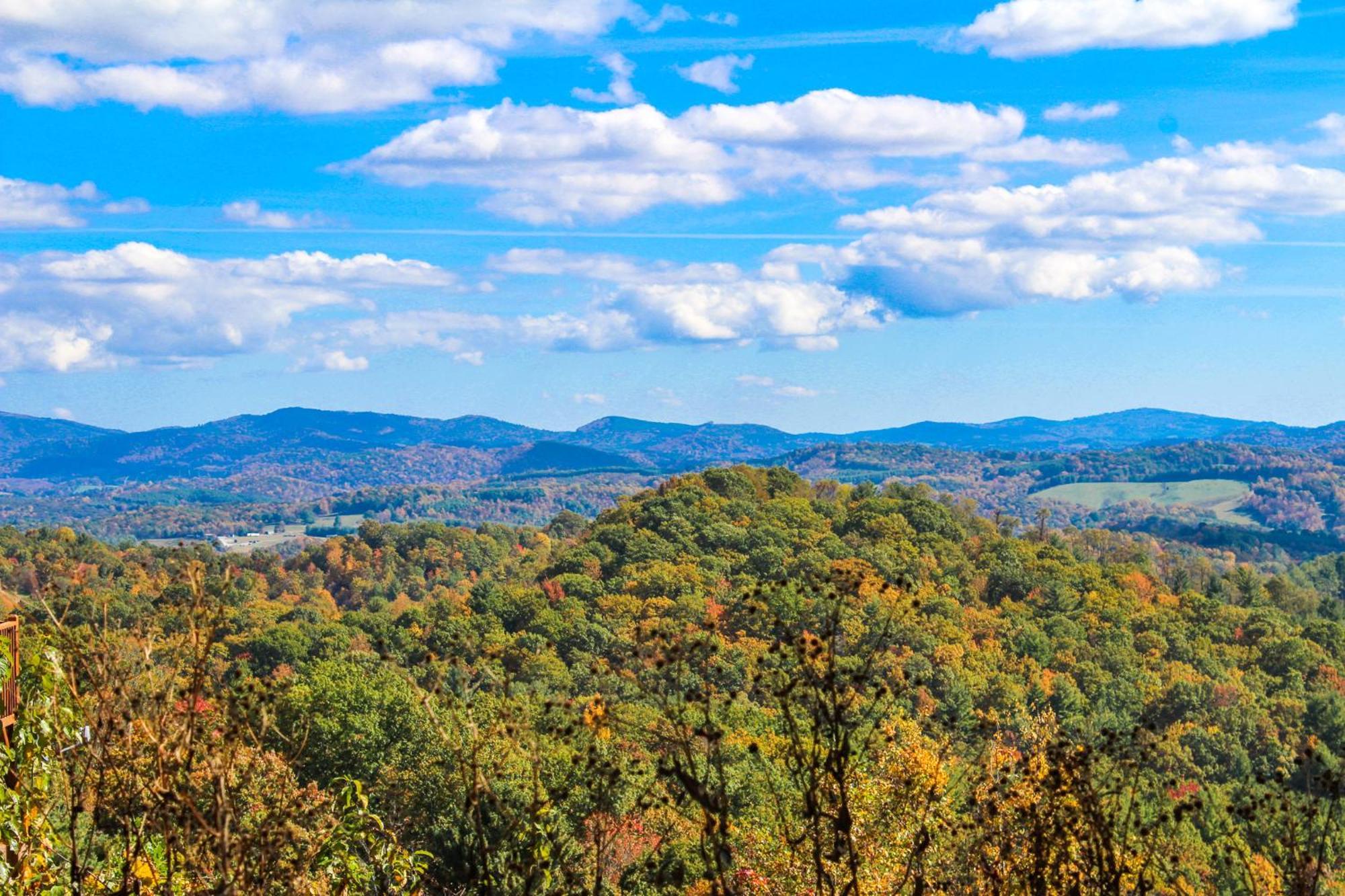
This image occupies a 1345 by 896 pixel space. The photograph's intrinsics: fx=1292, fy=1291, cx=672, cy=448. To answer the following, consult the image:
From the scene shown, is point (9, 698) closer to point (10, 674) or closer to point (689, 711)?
point (10, 674)

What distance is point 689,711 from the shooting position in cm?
3712

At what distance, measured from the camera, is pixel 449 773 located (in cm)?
3164

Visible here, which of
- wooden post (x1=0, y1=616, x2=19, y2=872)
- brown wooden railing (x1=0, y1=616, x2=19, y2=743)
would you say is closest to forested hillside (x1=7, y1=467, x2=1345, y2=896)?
wooden post (x1=0, y1=616, x2=19, y2=872)

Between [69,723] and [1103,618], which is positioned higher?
[69,723]

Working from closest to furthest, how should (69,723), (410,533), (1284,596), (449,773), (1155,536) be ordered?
(69,723) < (449,773) < (1284,596) < (410,533) < (1155,536)

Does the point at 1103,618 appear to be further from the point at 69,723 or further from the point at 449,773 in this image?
the point at 69,723

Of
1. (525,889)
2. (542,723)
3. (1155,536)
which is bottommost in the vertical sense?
(1155,536)

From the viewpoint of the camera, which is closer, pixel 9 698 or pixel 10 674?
pixel 10 674

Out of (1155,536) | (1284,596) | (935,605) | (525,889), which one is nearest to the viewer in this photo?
(525,889)

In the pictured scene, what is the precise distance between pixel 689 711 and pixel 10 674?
3168 cm

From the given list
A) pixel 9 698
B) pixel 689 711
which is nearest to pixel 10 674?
pixel 9 698

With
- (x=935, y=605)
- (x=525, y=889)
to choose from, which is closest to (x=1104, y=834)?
(x=525, y=889)

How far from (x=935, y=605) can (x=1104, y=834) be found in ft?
196

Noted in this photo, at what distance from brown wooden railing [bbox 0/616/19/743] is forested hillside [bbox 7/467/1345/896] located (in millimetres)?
280
